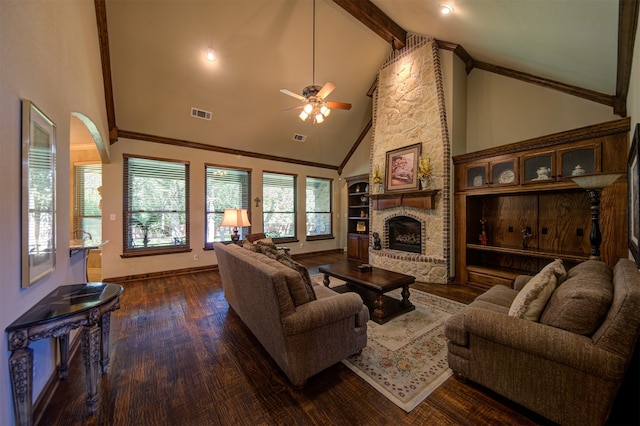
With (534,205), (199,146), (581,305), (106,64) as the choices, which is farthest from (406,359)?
(106,64)

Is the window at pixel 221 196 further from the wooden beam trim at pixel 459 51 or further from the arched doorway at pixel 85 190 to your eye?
the wooden beam trim at pixel 459 51

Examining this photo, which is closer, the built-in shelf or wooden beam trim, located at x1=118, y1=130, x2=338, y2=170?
the built-in shelf

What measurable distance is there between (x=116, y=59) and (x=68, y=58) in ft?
7.15

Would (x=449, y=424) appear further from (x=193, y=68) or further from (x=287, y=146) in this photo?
(x=287, y=146)

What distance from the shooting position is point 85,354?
160cm

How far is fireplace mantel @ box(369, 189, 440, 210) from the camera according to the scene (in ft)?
14.7

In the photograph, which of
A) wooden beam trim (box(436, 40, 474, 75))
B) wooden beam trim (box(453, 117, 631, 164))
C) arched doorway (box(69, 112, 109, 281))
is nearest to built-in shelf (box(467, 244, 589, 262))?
wooden beam trim (box(453, 117, 631, 164))

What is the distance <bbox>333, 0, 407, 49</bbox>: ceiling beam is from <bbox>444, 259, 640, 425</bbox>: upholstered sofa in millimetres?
4462

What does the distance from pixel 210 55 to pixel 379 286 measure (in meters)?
4.52

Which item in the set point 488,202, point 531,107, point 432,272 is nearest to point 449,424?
point 432,272

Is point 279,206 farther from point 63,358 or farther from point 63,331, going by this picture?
point 63,331

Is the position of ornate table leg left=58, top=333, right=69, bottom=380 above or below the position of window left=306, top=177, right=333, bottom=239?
below

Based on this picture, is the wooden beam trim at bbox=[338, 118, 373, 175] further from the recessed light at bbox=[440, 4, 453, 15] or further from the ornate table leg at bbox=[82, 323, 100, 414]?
the ornate table leg at bbox=[82, 323, 100, 414]

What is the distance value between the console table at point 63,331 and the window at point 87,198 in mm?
4470
